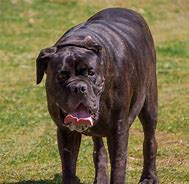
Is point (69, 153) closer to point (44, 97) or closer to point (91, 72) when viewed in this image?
point (91, 72)

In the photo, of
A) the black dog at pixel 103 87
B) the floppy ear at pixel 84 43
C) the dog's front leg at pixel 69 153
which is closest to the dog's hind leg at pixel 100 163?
the black dog at pixel 103 87

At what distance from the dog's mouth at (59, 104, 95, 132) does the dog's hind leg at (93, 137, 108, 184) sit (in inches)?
83.7

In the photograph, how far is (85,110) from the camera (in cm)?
568

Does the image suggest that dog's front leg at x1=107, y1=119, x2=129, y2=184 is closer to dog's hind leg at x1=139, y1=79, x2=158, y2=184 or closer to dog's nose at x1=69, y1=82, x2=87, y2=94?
dog's nose at x1=69, y1=82, x2=87, y2=94

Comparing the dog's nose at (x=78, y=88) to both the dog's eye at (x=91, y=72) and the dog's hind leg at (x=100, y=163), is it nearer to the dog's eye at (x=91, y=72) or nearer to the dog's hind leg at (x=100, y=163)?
the dog's eye at (x=91, y=72)

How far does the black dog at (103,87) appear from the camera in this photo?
5648mm

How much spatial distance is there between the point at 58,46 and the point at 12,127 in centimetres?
560

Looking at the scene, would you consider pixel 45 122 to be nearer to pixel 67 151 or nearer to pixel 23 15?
pixel 67 151

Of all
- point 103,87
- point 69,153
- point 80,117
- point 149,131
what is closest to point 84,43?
point 103,87

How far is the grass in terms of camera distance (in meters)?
8.97

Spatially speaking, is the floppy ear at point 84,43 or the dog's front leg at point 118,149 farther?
the dog's front leg at point 118,149

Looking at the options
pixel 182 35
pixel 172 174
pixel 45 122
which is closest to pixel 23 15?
pixel 182 35

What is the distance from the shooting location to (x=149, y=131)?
7.77 metres

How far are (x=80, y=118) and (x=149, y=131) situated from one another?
2.24 m
